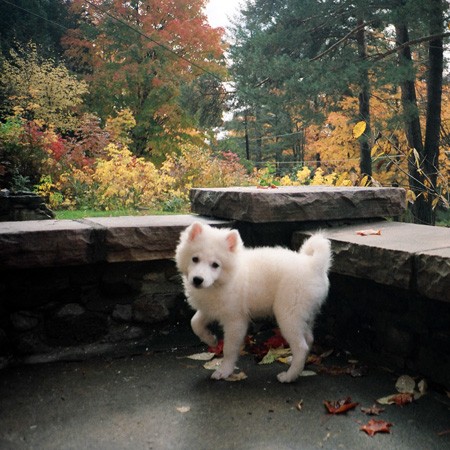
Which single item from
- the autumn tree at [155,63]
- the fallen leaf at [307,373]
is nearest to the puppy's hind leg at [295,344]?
the fallen leaf at [307,373]

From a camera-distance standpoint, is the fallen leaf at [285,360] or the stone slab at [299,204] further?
the stone slab at [299,204]

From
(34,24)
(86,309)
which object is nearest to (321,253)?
(86,309)

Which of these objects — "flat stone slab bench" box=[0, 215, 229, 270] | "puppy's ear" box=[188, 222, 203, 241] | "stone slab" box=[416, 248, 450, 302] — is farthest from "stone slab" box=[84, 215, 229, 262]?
"stone slab" box=[416, 248, 450, 302]

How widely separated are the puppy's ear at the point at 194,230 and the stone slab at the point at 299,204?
0.71m

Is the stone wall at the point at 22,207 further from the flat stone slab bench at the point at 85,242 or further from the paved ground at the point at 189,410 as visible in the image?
the paved ground at the point at 189,410

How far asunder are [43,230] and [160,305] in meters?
0.99

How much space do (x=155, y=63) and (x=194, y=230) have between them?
42.3 ft

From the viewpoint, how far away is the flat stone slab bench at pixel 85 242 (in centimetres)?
276

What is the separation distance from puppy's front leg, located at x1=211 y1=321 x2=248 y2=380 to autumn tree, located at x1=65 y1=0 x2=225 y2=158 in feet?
37.5

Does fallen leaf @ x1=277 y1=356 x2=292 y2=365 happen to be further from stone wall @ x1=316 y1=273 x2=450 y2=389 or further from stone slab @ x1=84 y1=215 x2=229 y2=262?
stone slab @ x1=84 y1=215 x2=229 y2=262

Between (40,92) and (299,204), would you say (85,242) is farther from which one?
(40,92)

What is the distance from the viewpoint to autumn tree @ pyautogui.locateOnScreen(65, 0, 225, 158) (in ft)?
46.3

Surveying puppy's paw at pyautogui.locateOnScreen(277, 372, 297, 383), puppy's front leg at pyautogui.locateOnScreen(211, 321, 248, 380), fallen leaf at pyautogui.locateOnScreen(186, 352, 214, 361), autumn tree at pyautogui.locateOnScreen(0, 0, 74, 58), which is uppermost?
autumn tree at pyautogui.locateOnScreen(0, 0, 74, 58)

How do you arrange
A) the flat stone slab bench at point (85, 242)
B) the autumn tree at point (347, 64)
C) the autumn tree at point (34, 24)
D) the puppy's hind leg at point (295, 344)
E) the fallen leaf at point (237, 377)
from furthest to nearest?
the autumn tree at point (34, 24)
the autumn tree at point (347, 64)
the flat stone slab bench at point (85, 242)
the fallen leaf at point (237, 377)
the puppy's hind leg at point (295, 344)
